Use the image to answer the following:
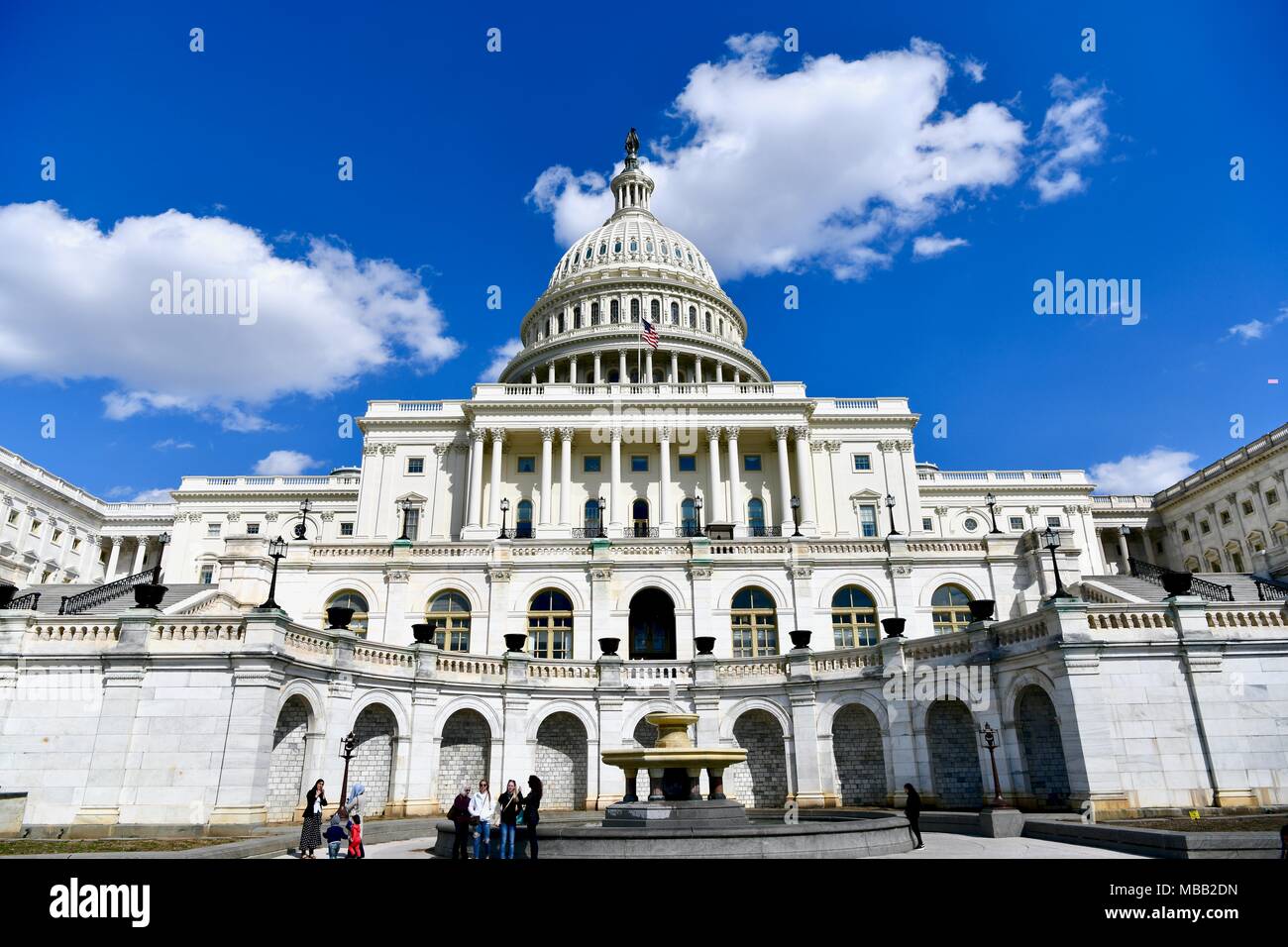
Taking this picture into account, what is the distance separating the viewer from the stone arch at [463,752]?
1122 inches

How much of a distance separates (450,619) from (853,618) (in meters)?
21.9

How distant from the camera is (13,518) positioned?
77375 mm

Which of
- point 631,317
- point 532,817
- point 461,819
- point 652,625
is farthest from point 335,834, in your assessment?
point 631,317

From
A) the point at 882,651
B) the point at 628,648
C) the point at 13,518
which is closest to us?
the point at 882,651

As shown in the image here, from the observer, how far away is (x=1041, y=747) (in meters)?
24.2

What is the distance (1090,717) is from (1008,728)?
3.33 meters

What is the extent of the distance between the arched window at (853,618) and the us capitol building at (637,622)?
163mm

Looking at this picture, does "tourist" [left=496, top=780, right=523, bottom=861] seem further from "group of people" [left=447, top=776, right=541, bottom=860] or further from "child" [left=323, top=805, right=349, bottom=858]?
"child" [left=323, top=805, right=349, bottom=858]

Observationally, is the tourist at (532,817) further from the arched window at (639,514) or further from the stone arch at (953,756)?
the arched window at (639,514)

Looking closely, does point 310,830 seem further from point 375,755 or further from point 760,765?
point 760,765

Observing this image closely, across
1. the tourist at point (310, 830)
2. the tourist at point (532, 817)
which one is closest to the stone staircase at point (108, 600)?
the tourist at point (310, 830)

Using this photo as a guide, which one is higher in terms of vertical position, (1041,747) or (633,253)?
(633,253)
